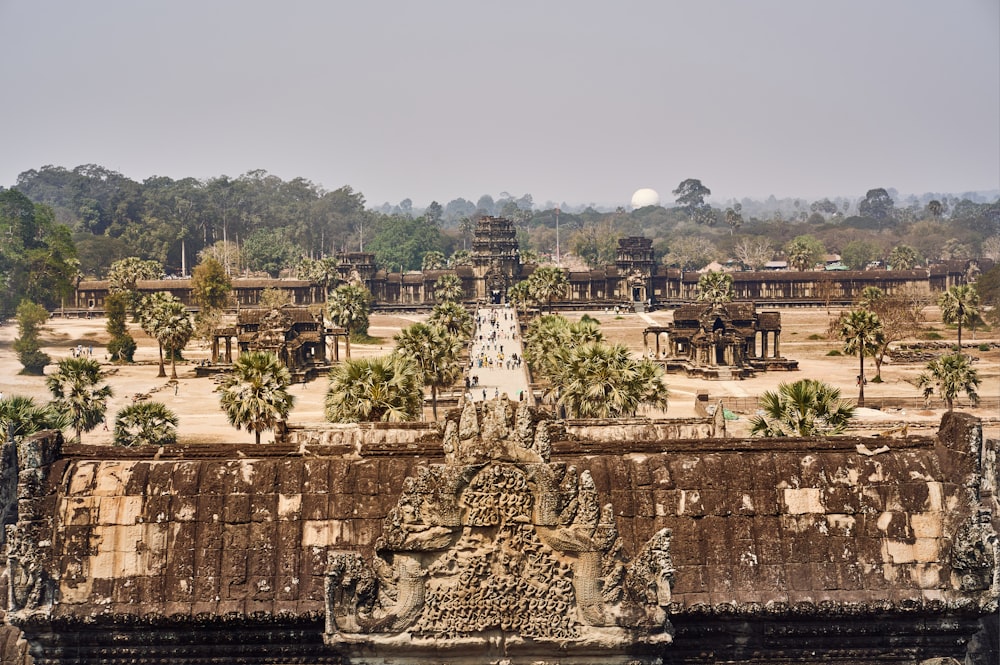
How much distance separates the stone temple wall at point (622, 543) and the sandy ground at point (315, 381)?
916 inches

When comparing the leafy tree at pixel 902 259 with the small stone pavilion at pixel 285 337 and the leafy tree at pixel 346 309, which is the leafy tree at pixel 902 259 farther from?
the small stone pavilion at pixel 285 337

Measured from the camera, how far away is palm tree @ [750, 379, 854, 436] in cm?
3105

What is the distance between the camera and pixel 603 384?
43000mm

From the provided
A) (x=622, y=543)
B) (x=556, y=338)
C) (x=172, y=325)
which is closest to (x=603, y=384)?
(x=556, y=338)

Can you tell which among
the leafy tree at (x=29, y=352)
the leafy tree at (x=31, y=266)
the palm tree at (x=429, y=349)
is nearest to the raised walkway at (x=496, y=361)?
the palm tree at (x=429, y=349)

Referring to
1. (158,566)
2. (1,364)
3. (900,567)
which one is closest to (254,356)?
(158,566)

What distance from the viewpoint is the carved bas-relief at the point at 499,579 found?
11828 mm

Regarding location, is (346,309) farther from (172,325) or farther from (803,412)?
(803,412)

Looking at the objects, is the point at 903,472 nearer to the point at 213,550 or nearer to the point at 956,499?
the point at 956,499

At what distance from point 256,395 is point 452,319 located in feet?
145

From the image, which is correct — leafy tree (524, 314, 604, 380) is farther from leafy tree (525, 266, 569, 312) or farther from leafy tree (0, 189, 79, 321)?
leafy tree (0, 189, 79, 321)

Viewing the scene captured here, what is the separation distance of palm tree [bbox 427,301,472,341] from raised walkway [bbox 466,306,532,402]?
2239mm

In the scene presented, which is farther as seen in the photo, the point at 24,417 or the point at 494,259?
the point at 494,259

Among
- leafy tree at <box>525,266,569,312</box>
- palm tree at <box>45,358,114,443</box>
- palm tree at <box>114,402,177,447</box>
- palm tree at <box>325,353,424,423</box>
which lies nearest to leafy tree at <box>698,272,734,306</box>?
leafy tree at <box>525,266,569,312</box>
